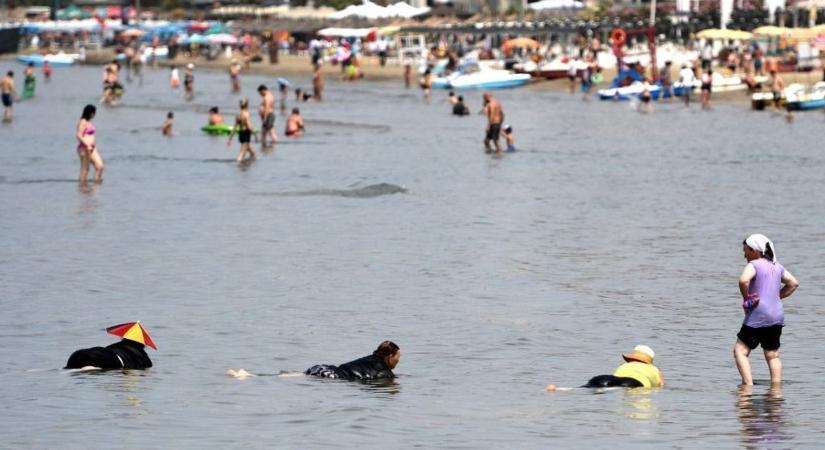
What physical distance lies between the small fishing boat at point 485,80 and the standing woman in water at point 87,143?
45066mm

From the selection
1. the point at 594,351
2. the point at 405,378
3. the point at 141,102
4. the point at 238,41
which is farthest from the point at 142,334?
the point at 238,41

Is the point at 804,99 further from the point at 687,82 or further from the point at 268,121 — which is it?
the point at 268,121

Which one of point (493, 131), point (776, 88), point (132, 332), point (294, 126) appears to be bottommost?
point (776, 88)

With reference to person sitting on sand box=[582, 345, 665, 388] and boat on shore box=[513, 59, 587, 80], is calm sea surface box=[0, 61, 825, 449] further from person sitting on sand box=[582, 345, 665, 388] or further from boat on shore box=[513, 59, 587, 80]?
boat on shore box=[513, 59, 587, 80]

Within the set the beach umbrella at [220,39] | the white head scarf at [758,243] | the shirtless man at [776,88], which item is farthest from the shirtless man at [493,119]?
the beach umbrella at [220,39]

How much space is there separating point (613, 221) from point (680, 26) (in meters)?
59.6

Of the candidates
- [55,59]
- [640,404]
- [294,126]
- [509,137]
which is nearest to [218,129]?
[294,126]

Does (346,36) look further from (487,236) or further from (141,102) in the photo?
(487,236)

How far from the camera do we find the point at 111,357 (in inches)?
590

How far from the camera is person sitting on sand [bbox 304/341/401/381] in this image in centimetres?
1482

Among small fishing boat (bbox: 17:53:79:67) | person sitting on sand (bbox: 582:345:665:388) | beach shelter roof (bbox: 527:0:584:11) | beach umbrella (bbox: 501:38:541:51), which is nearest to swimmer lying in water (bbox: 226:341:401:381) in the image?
person sitting on sand (bbox: 582:345:665:388)

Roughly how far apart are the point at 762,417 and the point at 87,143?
20094 mm

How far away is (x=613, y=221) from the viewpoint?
28812 mm

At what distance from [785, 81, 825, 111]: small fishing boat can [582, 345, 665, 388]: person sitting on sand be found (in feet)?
141
